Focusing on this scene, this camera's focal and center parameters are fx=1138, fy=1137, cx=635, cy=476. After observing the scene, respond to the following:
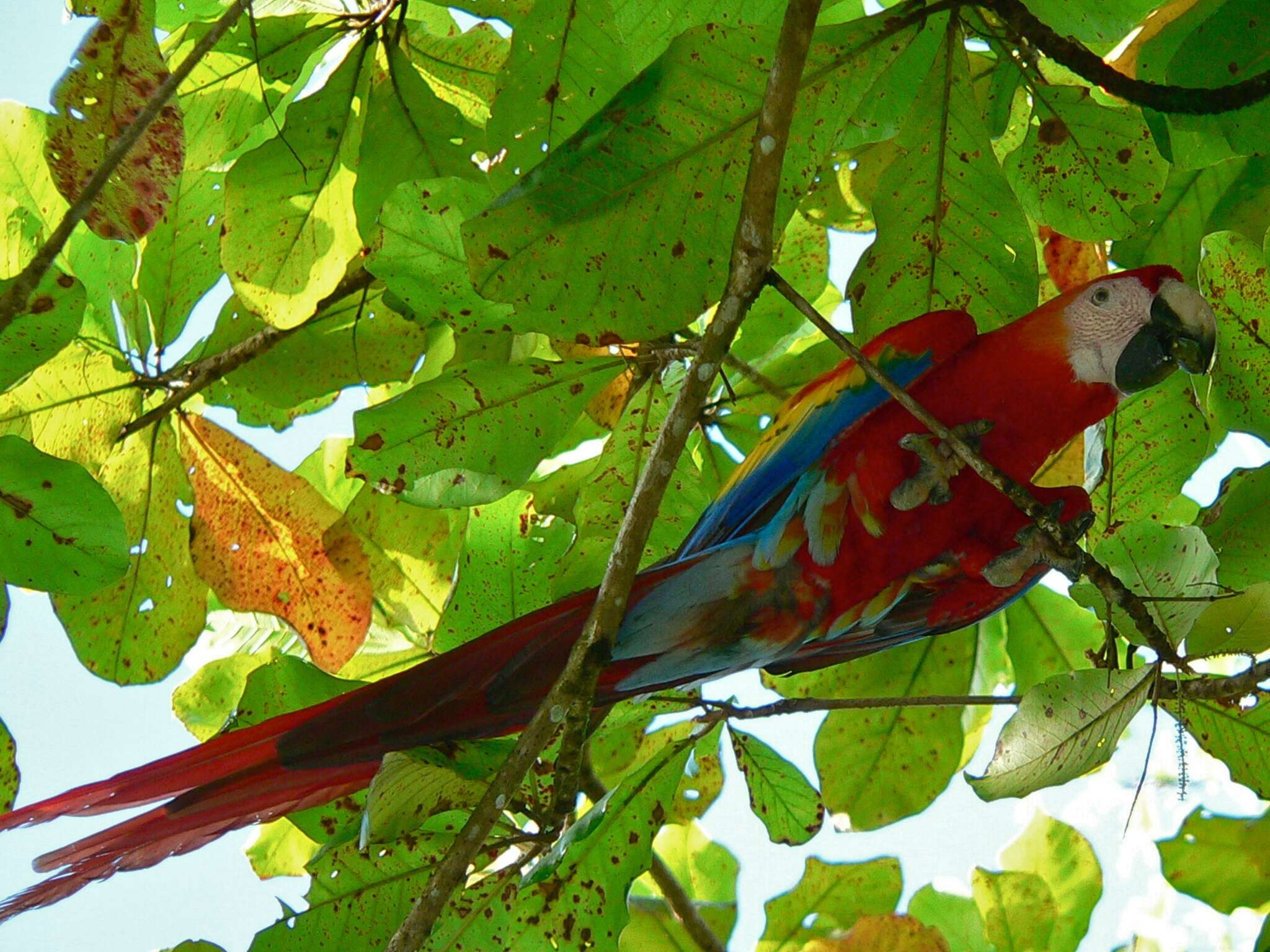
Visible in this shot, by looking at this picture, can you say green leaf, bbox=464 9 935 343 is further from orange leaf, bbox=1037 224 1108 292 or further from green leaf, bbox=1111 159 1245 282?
orange leaf, bbox=1037 224 1108 292

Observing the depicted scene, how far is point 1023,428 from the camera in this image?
50.4 inches

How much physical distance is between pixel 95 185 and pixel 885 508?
85 centimetres

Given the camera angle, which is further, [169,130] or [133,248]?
[133,248]

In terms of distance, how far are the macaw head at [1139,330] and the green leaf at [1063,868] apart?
0.67 metres

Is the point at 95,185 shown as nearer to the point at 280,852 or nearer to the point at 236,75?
the point at 236,75

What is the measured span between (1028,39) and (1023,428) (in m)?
0.43

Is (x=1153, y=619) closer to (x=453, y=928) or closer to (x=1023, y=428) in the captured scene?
(x=1023, y=428)

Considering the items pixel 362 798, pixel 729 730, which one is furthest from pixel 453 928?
pixel 729 730

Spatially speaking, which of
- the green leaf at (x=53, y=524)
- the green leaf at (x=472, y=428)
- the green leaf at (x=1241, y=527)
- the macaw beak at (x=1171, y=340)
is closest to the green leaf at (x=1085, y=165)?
the macaw beak at (x=1171, y=340)

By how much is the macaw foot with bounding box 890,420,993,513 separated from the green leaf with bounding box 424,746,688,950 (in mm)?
437

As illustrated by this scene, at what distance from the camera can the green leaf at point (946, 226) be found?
123 cm

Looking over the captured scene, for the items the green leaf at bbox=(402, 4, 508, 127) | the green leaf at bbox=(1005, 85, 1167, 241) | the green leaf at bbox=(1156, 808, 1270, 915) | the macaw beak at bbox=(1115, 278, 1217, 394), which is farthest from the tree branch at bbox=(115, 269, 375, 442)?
the green leaf at bbox=(1156, 808, 1270, 915)

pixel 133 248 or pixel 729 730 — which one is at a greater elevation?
pixel 133 248

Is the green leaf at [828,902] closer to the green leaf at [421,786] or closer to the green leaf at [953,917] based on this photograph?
the green leaf at [953,917]
